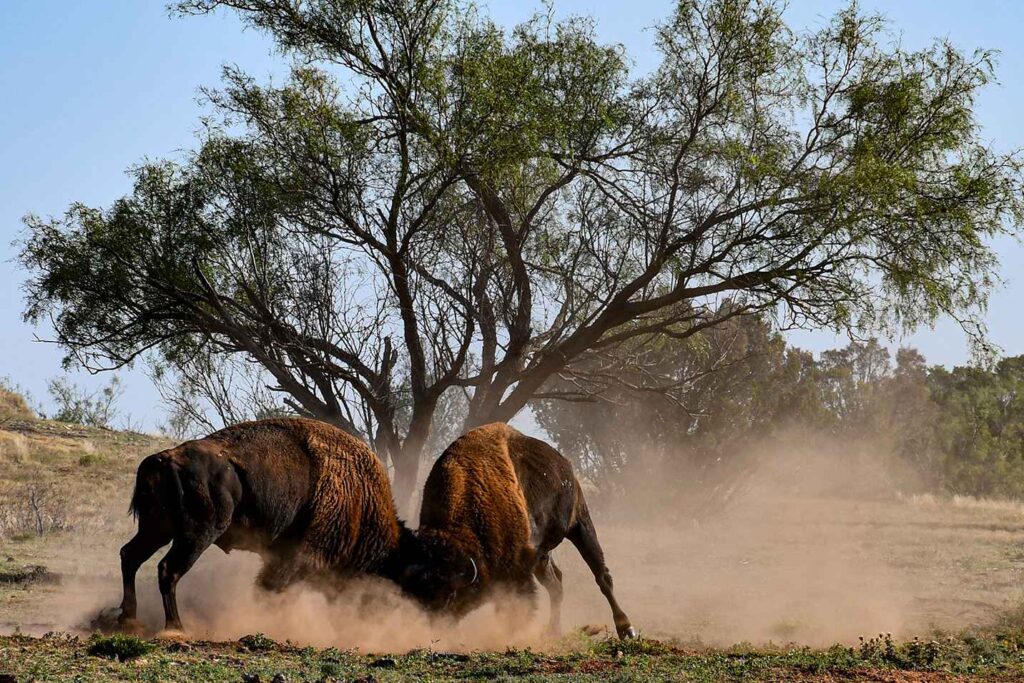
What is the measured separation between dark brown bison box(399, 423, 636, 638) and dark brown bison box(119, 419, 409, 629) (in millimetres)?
555

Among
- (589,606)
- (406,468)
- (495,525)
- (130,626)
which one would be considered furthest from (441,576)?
(406,468)

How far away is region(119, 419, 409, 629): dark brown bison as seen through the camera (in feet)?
34.6

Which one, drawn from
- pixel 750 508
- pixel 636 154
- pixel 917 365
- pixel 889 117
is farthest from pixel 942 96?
pixel 917 365

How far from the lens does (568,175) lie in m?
18.2

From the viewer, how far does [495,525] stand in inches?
452

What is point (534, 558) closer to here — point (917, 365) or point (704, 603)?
point (704, 603)

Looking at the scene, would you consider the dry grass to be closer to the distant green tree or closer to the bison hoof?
the bison hoof

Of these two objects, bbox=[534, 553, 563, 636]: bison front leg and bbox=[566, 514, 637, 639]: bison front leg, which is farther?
bbox=[566, 514, 637, 639]: bison front leg

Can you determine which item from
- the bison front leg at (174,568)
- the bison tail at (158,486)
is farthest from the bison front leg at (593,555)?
the bison tail at (158,486)

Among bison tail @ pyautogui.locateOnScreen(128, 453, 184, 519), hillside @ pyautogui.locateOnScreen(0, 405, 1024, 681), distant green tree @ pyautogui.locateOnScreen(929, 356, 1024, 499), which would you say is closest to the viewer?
hillside @ pyautogui.locateOnScreen(0, 405, 1024, 681)

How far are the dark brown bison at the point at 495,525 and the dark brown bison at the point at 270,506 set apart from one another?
56cm

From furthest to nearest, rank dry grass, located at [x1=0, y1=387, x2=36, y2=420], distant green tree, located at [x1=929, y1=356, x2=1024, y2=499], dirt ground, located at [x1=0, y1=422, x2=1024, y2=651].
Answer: distant green tree, located at [x1=929, y1=356, x2=1024, y2=499] < dry grass, located at [x1=0, y1=387, x2=36, y2=420] < dirt ground, located at [x1=0, y1=422, x2=1024, y2=651]

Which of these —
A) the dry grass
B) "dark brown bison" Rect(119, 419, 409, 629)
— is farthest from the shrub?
"dark brown bison" Rect(119, 419, 409, 629)

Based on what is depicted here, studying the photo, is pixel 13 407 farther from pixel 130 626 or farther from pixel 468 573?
pixel 468 573
